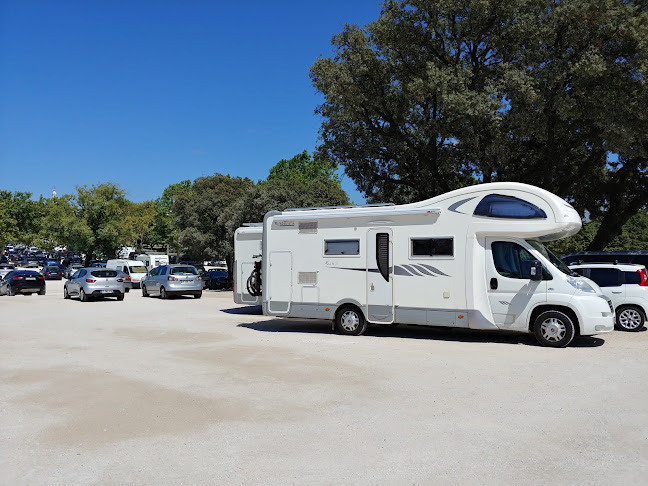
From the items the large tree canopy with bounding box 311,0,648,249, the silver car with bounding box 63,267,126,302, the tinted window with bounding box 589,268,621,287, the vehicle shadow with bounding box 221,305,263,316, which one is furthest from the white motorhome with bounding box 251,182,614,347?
the silver car with bounding box 63,267,126,302

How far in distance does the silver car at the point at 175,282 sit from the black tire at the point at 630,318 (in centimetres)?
1722

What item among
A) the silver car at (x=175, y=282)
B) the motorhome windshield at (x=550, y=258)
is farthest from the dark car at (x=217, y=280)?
the motorhome windshield at (x=550, y=258)

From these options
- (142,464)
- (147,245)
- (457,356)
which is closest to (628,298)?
(457,356)

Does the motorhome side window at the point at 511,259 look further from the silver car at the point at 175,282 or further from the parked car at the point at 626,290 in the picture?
the silver car at the point at 175,282

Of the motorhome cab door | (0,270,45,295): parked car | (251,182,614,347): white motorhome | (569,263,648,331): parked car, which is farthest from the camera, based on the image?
(0,270,45,295): parked car

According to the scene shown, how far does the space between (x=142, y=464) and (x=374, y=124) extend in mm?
18732

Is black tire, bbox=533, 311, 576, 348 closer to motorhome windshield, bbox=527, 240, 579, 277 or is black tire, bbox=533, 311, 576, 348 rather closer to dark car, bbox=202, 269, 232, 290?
motorhome windshield, bbox=527, 240, 579, 277

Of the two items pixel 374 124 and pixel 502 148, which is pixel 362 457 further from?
pixel 374 124

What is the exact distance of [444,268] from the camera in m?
11.6

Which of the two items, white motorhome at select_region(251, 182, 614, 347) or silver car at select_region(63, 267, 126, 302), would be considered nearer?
white motorhome at select_region(251, 182, 614, 347)

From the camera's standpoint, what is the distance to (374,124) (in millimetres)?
21812

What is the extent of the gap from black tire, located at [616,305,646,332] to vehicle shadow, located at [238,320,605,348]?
1742 millimetres

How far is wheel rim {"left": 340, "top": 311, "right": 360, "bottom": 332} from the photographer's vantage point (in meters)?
12.6

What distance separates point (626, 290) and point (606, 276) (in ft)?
1.84
